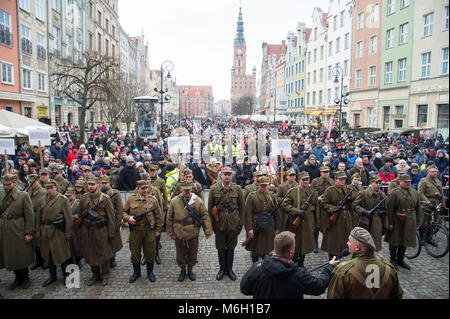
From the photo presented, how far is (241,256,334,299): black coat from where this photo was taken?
2.95 meters

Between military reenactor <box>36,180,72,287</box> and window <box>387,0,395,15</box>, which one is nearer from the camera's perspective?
military reenactor <box>36,180,72,287</box>

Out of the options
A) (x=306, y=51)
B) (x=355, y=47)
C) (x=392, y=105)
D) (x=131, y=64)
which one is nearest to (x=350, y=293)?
(x=392, y=105)

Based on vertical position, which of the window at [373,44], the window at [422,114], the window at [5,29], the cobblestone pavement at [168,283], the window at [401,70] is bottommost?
the cobblestone pavement at [168,283]

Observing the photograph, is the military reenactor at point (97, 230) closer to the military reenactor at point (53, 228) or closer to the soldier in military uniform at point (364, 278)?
the military reenactor at point (53, 228)

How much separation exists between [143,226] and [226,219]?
5.04 feet

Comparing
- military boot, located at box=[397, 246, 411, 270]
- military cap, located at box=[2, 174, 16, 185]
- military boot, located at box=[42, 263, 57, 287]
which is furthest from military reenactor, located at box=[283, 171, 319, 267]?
military cap, located at box=[2, 174, 16, 185]

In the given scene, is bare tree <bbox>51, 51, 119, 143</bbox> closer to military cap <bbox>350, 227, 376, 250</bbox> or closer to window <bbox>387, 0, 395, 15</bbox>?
window <bbox>387, 0, 395, 15</bbox>

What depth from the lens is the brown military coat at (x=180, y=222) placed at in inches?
221

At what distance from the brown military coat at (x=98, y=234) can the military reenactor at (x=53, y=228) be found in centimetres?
28

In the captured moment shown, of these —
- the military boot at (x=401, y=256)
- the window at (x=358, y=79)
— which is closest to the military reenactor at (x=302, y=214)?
the military boot at (x=401, y=256)

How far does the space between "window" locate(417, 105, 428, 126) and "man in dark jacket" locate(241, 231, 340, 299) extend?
2198cm

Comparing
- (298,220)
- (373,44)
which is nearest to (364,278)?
(298,220)
